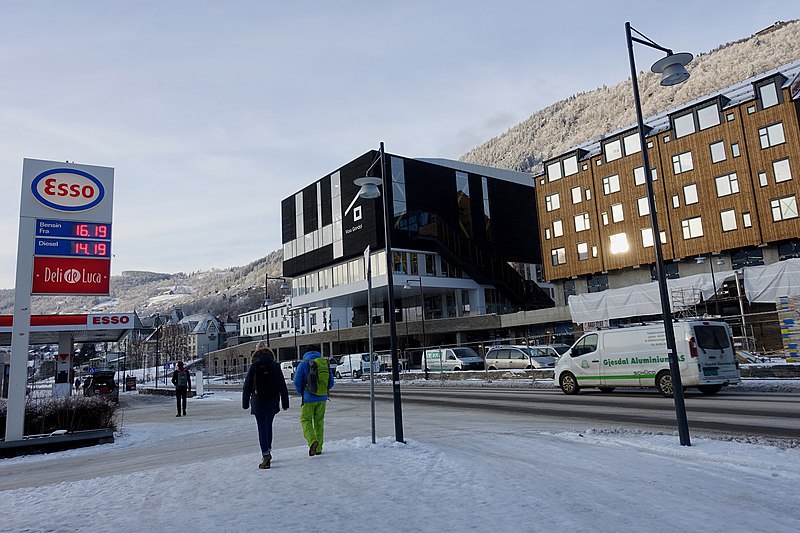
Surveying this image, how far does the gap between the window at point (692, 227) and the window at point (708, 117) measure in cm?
697

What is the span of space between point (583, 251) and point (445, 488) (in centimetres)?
4710

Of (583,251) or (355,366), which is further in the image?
(583,251)

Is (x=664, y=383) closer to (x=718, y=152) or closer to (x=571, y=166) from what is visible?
(x=718, y=152)

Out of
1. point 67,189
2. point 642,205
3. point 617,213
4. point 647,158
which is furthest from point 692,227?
point 67,189

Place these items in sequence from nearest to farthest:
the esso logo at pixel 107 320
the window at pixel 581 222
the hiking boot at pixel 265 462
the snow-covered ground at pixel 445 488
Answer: the snow-covered ground at pixel 445 488
the hiking boot at pixel 265 462
the esso logo at pixel 107 320
the window at pixel 581 222

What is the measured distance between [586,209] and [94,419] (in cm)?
4431

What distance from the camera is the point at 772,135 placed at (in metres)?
38.4

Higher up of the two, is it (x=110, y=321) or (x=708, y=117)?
(x=708, y=117)

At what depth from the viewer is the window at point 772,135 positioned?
125 ft

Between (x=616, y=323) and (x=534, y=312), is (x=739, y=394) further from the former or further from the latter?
(x=534, y=312)

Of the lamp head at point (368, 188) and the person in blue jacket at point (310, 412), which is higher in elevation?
the lamp head at point (368, 188)

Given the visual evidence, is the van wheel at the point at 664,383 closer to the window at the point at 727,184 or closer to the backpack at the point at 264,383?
the backpack at the point at 264,383

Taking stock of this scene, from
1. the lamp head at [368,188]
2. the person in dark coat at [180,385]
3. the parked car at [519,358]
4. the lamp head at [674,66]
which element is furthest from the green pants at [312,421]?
the parked car at [519,358]

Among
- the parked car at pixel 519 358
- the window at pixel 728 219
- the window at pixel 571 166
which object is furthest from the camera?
the window at pixel 571 166
